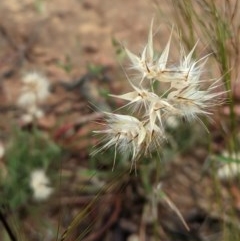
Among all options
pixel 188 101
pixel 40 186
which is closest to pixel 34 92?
pixel 40 186

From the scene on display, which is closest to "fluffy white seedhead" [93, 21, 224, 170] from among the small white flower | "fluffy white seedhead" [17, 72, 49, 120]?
the small white flower

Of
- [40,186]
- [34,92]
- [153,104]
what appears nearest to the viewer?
[153,104]

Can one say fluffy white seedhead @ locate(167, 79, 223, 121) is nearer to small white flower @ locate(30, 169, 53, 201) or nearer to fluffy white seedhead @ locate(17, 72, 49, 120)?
small white flower @ locate(30, 169, 53, 201)

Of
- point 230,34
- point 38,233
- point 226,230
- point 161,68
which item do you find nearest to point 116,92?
point 38,233

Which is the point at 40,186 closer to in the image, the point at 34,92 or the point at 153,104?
the point at 34,92

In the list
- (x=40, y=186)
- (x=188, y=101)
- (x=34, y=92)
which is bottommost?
(x=40, y=186)

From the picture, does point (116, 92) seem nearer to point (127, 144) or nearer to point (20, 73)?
point (20, 73)

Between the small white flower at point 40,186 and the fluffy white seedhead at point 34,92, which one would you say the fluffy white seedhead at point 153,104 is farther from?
the fluffy white seedhead at point 34,92

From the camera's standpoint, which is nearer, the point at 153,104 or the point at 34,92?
the point at 153,104

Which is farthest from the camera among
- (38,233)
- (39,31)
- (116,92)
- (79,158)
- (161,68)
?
(39,31)
